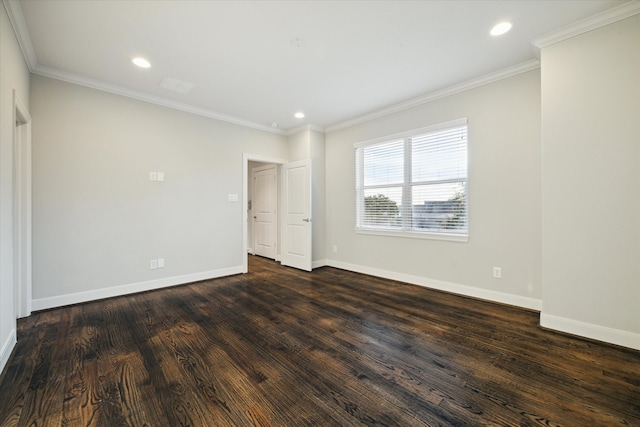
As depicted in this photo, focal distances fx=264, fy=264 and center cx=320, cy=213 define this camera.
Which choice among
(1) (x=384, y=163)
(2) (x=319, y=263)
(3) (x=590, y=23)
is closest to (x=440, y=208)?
(1) (x=384, y=163)

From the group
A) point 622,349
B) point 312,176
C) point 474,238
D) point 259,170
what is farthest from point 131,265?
point 622,349

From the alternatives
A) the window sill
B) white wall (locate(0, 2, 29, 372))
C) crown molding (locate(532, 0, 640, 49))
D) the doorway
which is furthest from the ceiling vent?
crown molding (locate(532, 0, 640, 49))

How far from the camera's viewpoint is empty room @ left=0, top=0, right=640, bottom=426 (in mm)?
1728

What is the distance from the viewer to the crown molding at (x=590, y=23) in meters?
2.17

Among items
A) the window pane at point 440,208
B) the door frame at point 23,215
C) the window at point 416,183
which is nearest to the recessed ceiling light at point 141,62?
the door frame at point 23,215

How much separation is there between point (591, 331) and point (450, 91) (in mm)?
3025

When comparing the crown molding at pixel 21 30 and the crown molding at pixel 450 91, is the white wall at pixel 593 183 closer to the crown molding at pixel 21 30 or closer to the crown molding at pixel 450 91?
the crown molding at pixel 450 91

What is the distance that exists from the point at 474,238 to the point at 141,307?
13.8ft

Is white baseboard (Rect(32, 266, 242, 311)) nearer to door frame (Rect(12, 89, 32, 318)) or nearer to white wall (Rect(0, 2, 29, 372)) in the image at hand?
door frame (Rect(12, 89, 32, 318))

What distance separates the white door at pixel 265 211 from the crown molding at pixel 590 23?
474 centimetres

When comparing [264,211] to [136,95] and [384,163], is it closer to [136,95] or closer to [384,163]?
[384,163]

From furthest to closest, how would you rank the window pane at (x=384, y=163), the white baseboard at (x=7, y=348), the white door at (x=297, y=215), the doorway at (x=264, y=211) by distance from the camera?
the doorway at (x=264, y=211) < the white door at (x=297, y=215) < the window pane at (x=384, y=163) < the white baseboard at (x=7, y=348)

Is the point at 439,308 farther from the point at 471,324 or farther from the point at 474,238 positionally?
the point at 474,238

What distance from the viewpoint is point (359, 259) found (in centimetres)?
479
